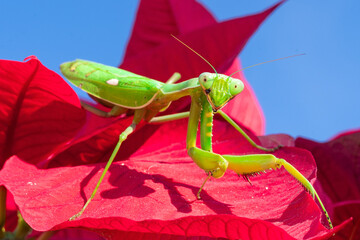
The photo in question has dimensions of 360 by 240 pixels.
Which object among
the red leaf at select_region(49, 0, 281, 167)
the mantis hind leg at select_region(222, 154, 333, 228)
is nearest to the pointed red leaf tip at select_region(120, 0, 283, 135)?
the red leaf at select_region(49, 0, 281, 167)

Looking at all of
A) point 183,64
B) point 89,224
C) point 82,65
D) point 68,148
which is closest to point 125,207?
point 89,224

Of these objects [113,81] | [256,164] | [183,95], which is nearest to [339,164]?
[256,164]

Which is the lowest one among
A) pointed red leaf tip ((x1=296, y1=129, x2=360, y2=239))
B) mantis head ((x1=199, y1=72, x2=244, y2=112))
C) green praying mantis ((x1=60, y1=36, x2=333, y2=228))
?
pointed red leaf tip ((x1=296, y1=129, x2=360, y2=239))

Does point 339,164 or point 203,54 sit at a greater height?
point 203,54

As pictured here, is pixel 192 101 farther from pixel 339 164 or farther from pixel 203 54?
pixel 339 164

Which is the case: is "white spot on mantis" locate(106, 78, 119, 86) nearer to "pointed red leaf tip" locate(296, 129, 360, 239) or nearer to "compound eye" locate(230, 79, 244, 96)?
"compound eye" locate(230, 79, 244, 96)

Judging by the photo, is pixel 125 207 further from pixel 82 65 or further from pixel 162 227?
pixel 82 65
